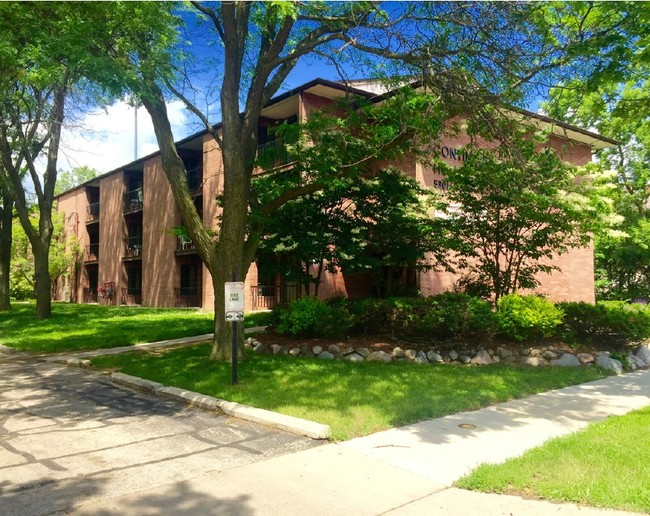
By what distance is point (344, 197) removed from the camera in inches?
537

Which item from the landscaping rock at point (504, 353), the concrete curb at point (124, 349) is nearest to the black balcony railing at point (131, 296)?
the concrete curb at point (124, 349)

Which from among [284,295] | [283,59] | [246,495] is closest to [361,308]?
[283,59]

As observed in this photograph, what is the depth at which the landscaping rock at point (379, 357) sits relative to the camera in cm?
1049

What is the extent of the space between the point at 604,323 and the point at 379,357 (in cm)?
456

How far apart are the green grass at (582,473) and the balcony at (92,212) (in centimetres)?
4152

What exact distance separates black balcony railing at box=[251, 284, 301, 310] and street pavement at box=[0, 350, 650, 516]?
1525 cm

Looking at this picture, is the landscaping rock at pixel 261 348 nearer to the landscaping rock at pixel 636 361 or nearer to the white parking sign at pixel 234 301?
the white parking sign at pixel 234 301

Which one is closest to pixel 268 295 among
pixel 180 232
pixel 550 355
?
pixel 180 232

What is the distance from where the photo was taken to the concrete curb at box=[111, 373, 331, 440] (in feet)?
19.3

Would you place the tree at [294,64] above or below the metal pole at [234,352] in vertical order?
above

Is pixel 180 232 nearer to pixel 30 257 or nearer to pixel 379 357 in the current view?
pixel 379 357

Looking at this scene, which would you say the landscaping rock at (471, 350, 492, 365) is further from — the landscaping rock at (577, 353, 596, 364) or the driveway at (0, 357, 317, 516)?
the driveway at (0, 357, 317, 516)

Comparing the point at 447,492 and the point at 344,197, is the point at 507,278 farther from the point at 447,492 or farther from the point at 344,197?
the point at 447,492

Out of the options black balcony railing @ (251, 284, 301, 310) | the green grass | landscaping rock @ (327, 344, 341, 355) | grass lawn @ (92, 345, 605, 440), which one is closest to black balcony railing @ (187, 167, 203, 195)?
black balcony railing @ (251, 284, 301, 310)
